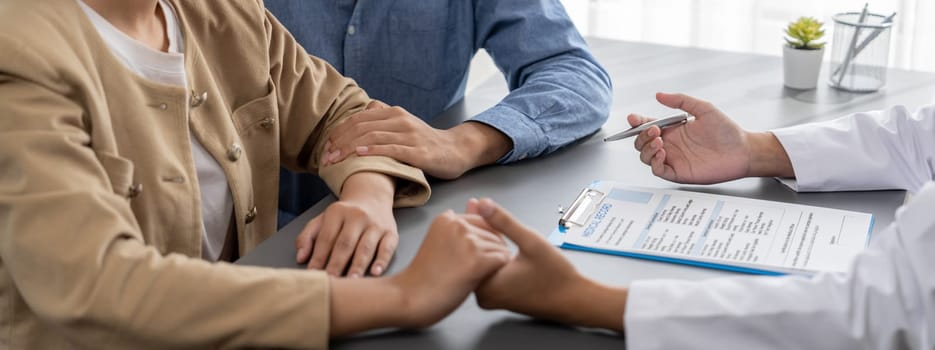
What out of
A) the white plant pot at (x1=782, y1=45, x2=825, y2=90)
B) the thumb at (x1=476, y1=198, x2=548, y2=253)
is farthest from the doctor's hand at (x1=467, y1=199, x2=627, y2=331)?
the white plant pot at (x1=782, y1=45, x2=825, y2=90)

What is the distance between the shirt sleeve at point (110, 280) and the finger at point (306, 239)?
0.14 meters

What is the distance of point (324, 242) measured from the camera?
110cm

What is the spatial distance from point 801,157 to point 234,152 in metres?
0.69

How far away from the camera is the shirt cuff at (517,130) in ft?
4.53

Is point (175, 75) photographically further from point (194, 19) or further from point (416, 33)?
point (416, 33)

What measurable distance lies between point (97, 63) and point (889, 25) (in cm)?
126

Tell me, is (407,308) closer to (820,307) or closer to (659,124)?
(820,307)

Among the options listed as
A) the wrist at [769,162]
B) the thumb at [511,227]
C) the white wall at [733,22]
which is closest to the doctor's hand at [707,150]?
the wrist at [769,162]

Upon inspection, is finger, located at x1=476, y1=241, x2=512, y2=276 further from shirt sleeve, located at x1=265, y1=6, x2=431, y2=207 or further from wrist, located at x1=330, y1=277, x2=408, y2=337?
shirt sleeve, located at x1=265, y1=6, x2=431, y2=207

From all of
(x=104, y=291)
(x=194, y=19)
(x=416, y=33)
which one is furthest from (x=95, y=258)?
(x=416, y=33)

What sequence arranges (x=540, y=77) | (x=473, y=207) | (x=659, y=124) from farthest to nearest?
(x=540, y=77), (x=659, y=124), (x=473, y=207)

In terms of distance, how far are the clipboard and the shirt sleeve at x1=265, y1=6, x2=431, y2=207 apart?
0.97 ft

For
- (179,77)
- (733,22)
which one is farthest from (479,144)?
(733,22)

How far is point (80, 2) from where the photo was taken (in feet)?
3.59
